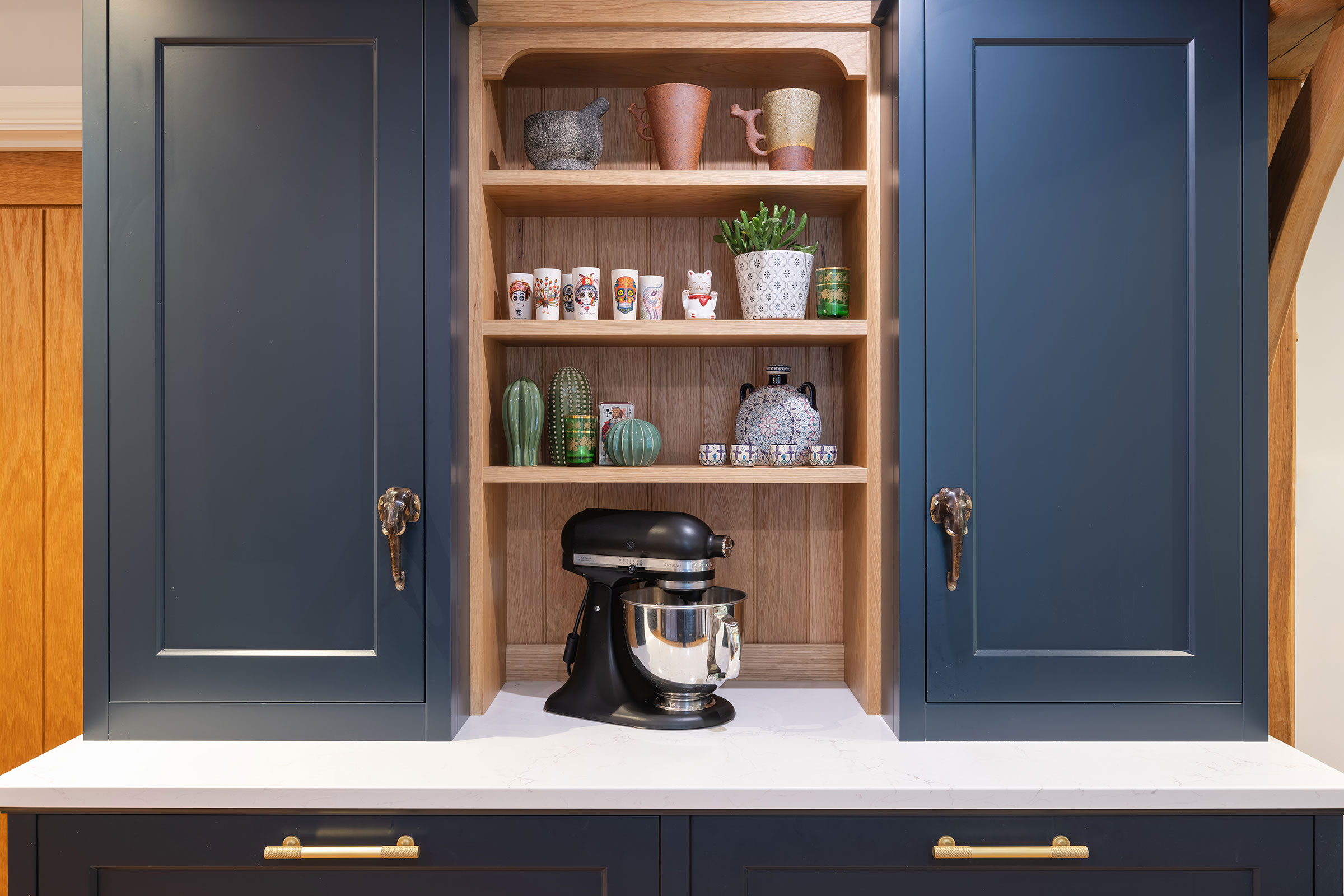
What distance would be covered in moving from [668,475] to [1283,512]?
48.5 inches

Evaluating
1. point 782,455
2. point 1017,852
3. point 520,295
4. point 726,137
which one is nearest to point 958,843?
point 1017,852

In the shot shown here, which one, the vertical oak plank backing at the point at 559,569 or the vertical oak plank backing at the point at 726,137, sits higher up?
the vertical oak plank backing at the point at 726,137

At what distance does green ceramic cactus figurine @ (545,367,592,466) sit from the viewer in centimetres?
153

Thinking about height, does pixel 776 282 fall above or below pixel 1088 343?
above

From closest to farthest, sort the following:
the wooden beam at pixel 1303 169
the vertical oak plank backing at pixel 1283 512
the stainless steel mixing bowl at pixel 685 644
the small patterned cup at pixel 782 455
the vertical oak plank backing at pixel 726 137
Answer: the wooden beam at pixel 1303 169, the stainless steel mixing bowl at pixel 685 644, the small patterned cup at pixel 782 455, the vertical oak plank backing at pixel 1283 512, the vertical oak plank backing at pixel 726 137

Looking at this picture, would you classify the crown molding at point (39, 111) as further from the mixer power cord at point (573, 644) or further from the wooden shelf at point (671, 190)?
the mixer power cord at point (573, 644)

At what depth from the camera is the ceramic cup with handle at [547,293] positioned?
4.81ft

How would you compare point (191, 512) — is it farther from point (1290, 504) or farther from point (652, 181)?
point (1290, 504)

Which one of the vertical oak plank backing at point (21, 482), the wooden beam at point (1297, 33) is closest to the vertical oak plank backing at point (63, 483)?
the vertical oak plank backing at point (21, 482)

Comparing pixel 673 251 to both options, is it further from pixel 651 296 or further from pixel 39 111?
pixel 39 111

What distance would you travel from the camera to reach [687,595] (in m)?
1.39

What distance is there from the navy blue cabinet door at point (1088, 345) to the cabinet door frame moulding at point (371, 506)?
0.78m

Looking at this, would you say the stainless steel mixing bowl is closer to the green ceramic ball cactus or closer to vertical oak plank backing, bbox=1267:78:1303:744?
the green ceramic ball cactus

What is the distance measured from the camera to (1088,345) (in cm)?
127
